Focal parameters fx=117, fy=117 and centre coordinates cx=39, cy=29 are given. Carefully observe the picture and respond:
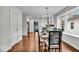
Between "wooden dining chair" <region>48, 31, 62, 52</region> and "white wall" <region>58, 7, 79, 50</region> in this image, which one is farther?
"white wall" <region>58, 7, 79, 50</region>

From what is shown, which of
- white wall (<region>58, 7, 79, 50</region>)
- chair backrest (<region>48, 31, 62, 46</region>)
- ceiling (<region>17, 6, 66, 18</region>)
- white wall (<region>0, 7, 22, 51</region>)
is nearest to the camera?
chair backrest (<region>48, 31, 62, 46</region>)

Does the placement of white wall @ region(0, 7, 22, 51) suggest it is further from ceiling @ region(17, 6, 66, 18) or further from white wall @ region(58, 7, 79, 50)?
white wall @ region(58, 7, 79, 50)

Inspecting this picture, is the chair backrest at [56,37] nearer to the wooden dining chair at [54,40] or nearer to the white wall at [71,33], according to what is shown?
the wooden dining chair at [54,40]

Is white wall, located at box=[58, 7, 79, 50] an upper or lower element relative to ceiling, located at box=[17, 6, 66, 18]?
lower

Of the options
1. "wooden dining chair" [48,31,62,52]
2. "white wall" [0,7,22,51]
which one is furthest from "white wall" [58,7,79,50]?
"white wall" [0,7,22,51]

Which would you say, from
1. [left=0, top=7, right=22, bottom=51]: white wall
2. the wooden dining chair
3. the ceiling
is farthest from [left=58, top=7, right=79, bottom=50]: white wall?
[left=0, top=7, right=22, bottom=51]: white wall

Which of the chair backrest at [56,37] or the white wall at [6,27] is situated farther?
the white wall at [6,27]

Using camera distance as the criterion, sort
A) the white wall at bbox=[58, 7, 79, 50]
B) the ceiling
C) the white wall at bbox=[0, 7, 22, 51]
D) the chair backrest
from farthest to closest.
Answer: the ceiling
the white wall at bbox=[58, 7, 79, 50]
the white wall at bbox=[0, 7, 22, 51]
the chair backrest

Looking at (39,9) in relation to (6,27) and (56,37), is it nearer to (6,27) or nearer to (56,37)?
(6,27)

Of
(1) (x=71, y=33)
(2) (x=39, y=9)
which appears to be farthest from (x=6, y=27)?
(1) (x=71, y=33)

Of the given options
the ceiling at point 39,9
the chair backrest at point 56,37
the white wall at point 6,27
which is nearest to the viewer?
the chair backrest at point 56,37

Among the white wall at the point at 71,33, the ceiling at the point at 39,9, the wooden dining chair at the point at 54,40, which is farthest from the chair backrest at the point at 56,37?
the ceiling at the point at 39,9

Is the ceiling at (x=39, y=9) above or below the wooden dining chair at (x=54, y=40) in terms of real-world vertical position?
above
